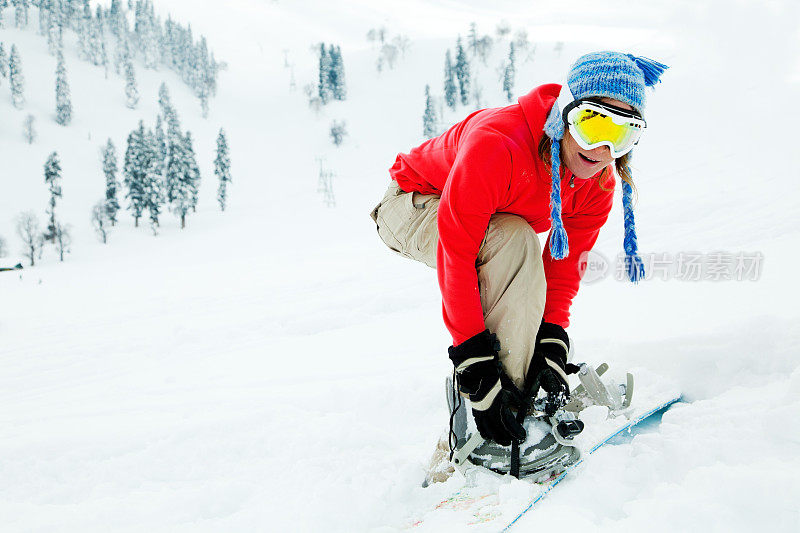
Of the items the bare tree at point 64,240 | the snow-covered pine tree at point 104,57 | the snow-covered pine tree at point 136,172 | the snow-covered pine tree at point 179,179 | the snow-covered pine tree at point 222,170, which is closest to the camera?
the bare tree at point 64,240

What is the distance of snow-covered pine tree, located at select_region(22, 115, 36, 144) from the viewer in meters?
58.6

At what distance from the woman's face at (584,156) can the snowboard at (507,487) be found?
4.04 feet

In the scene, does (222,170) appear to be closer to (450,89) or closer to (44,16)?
(450,89)

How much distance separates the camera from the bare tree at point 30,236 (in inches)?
1342

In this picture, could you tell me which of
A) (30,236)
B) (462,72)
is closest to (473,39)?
(462,72)

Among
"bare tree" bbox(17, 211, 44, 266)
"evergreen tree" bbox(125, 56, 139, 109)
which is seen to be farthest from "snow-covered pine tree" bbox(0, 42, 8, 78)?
"bare tree" bbox(17, 211, 44, 266)

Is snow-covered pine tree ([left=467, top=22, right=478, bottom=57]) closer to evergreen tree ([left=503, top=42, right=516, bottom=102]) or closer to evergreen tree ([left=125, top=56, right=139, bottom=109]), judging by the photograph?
evergreen tree ([left=503, top=42, right=516, bottom=102])

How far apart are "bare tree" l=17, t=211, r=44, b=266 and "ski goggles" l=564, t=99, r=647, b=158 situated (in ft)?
134

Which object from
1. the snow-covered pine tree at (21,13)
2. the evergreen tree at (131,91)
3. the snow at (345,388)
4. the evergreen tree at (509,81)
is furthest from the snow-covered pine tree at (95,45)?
the snow at (345,388)

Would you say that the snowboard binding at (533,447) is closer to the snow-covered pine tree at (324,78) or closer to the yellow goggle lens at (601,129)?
the yellow goggle lens at (601,129)

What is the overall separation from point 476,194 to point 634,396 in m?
1.67

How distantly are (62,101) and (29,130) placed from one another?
19.0 feet

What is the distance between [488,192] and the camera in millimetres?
2098

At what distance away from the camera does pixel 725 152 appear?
66.1ft
